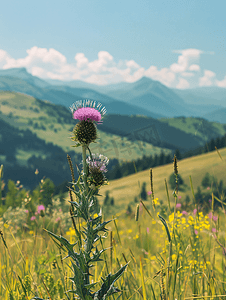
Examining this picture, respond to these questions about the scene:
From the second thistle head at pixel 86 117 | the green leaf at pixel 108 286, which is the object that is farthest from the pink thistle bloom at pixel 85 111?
the green leaf at pixel 108 286

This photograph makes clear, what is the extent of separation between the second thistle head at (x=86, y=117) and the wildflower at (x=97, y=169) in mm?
224

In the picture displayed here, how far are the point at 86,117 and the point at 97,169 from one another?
24.9 inches

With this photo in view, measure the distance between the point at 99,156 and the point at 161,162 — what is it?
4048 inches

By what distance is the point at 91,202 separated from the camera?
6.97ft

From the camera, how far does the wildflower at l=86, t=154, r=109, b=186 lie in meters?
2.23

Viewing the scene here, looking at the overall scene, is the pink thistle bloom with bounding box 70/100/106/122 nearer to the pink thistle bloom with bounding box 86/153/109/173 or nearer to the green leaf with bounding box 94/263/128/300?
the pink thistle bloom with bounding box 86/153/109/173

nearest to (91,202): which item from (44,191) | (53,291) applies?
(44,191)

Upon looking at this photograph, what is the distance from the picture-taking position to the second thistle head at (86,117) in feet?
7.99

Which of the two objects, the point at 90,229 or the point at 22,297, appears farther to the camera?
the point at 22,297

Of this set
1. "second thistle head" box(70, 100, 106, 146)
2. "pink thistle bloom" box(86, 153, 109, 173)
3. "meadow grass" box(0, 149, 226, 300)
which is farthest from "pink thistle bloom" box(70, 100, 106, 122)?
"meadow grass" box(0, 149, 226, 300)

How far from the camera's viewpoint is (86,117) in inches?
101

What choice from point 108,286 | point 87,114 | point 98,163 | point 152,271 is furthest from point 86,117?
point 152,271

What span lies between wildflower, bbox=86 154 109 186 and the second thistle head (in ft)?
0.73

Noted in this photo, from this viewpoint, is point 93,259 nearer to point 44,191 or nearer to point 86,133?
point 86,133
